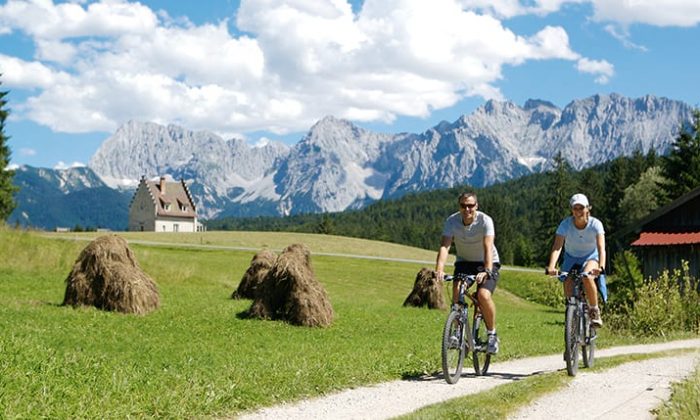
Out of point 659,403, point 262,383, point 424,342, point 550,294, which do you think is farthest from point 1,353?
point 550,294

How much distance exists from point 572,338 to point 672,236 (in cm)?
2259

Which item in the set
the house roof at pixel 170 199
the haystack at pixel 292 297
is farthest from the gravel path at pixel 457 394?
the house roof at pixel 170 199

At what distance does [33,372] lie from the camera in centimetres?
955

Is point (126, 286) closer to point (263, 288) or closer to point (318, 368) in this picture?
point (263, 288)

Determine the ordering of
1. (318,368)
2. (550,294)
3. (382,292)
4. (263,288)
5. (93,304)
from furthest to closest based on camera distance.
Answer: (550,294) → (382,292) → (263,288) → (93,304) → (318,368)

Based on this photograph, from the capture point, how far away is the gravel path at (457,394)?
9.21 meters

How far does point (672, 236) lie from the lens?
1252 inches

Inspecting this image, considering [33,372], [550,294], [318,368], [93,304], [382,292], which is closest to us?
[33,372]

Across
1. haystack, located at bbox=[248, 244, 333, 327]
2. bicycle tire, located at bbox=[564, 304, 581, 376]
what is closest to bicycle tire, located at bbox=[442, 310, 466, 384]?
bicycle tire, located at bbox=[564, 304, 581, 376]

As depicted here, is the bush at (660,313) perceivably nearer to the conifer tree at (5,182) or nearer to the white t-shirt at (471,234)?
the white t-shirt at (471,234)

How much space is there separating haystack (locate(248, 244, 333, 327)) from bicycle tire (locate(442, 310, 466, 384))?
9770mm

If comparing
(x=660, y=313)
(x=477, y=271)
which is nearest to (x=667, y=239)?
(x=660, y=313)

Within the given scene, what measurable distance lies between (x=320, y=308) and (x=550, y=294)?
3176cm

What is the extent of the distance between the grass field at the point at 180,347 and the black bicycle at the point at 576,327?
2.48 m
